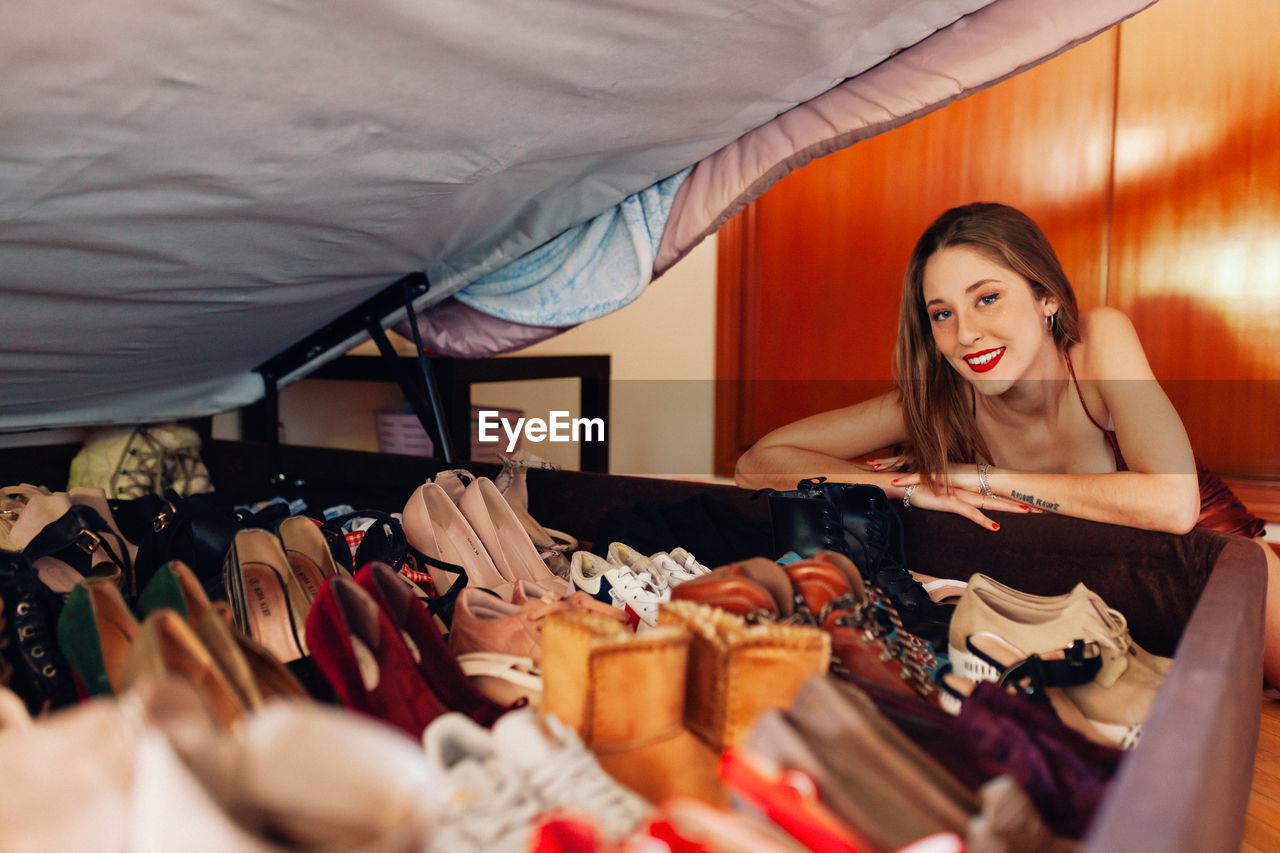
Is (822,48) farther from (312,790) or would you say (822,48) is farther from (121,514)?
(121,514)

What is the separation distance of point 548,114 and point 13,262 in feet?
2.10

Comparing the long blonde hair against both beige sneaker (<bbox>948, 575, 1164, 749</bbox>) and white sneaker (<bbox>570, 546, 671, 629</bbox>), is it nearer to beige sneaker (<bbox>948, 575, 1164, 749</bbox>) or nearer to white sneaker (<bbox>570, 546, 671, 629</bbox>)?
beige sneaker (<bbox>948, 575, 1164, 749</bbox>)

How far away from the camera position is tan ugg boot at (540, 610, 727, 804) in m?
0.52

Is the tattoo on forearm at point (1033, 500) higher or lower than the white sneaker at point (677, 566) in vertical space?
higher

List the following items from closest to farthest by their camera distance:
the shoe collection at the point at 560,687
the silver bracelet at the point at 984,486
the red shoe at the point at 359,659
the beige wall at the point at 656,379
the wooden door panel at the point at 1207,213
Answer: the shoe collection at the point at 560,687 → the red shoe at the point at 359,659 → the silver bracelet at the point at 984,486 → the wooden door panel at the point at 1207,213 → the beige wall at the point at 656,379

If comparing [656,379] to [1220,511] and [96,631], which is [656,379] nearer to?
[1220,511]

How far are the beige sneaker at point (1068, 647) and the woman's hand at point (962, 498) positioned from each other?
295 mm

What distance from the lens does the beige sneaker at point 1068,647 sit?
720 mm

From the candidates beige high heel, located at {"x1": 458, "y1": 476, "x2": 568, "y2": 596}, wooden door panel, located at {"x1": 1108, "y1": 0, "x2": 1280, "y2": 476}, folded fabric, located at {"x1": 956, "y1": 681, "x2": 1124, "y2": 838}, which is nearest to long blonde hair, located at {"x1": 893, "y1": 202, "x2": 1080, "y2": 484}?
beige high heel, located at {"x1": 458, "y1": 476, "x2": 568, "y2": 596}

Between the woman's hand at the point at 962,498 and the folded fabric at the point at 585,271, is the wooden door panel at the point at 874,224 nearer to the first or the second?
the woman's hand at the point at 962,498

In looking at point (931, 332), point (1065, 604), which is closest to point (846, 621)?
point (1065, 604)

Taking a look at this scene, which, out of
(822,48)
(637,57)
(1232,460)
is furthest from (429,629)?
(1232,460)

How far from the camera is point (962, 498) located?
3.91ft

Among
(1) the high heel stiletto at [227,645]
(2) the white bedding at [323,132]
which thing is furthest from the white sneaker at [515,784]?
(2) the white bedding at [323,132]
